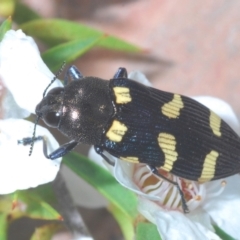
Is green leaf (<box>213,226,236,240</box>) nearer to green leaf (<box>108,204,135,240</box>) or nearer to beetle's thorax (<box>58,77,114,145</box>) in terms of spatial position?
green leaf (<box>108,204,135,240</box>)

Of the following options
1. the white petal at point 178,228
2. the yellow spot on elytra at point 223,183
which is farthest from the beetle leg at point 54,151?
the yellow spot on elytra at point 223,183

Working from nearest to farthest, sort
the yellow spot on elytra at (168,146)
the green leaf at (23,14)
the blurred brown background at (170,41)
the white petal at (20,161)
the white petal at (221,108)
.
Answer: the white petal at (20,161) → the yellow spot on elytra at (168,146) → the white petal at (221,108) → the green leaf at (23,14) → the blurred brown background at (170,41)

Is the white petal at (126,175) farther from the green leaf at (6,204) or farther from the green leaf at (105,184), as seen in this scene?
the green leaf at (6,204)

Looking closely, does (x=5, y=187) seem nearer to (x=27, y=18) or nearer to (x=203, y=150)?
(x=203, y=150)

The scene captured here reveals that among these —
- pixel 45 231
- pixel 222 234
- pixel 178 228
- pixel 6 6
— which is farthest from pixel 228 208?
pixel 6 6

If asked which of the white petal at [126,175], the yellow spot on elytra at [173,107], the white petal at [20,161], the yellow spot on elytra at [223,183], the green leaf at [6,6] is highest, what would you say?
the green leaf at [6,6]

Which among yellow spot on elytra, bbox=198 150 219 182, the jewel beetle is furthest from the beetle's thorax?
yellow spot on elytra, bbox=198 150 219 182
